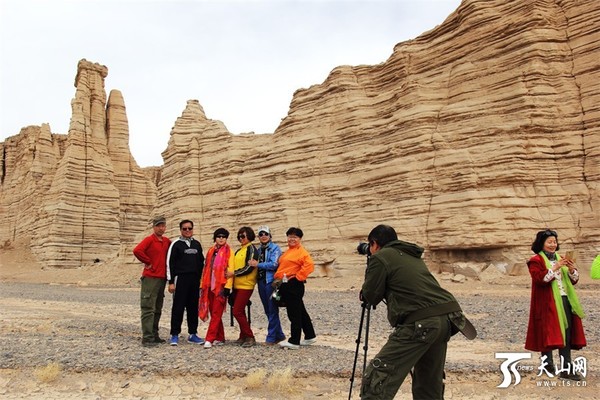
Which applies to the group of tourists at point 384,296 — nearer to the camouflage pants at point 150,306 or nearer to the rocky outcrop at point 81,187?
the camouflage pants at point 150,306

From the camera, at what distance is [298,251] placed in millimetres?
8586

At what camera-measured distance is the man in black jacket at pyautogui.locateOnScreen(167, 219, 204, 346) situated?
356 inches

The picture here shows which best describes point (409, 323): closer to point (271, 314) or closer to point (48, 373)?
point (48, 373)

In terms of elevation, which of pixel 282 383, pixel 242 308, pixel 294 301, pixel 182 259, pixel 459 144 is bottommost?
pixel 282 383

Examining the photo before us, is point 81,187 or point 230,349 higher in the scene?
point 81,187

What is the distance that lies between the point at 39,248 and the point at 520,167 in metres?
53.0

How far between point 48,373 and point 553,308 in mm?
6466

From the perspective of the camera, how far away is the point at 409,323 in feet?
13.9

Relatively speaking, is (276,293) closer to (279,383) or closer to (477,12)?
(279,383)

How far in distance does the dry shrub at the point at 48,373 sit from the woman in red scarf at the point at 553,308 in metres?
6.15

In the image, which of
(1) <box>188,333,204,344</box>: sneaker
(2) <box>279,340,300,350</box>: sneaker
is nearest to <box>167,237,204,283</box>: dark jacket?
(1) <box>188,333,204,344</box>: sneaker

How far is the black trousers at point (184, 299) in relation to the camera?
903 cm

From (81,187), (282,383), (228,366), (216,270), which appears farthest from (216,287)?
(81,187)

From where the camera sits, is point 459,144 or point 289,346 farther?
point 459,144
